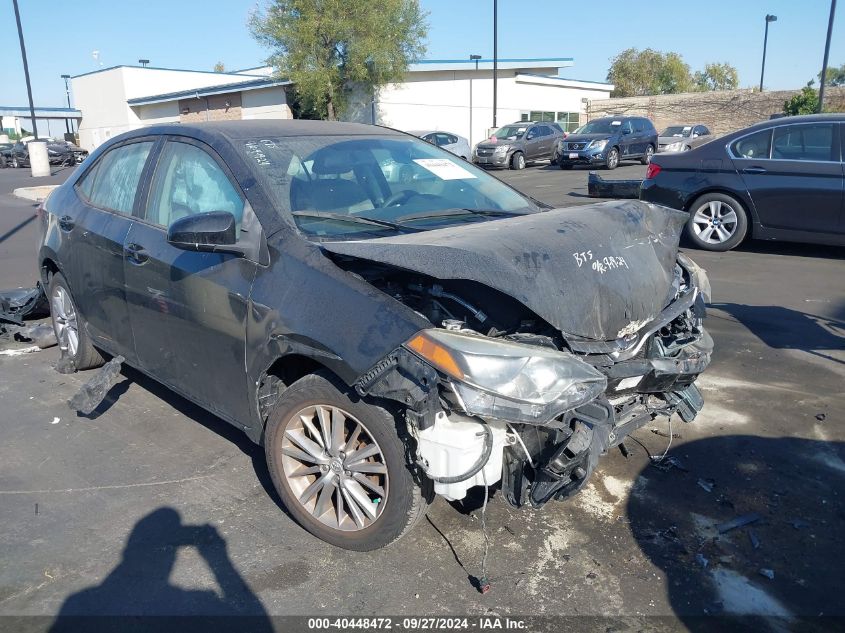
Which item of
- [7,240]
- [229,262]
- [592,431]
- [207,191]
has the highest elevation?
[207,191]

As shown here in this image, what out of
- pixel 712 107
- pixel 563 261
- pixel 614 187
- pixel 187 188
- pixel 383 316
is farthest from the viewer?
pixel 712 107

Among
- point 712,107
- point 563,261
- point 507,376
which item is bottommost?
point 507,376

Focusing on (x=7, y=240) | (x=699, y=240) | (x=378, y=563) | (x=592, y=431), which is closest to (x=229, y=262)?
(x=378, y=563)

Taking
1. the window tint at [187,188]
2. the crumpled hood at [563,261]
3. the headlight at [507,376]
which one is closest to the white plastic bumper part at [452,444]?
the headlight at [507,376]

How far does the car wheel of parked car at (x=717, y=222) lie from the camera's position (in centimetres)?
901

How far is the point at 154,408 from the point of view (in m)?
4.66

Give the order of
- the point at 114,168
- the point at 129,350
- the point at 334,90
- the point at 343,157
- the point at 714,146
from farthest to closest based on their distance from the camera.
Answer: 1. the point at 334,90
2. the point at 714,146
3. the point at 114,168
4. the point at 129,350
5. the point at 343,157

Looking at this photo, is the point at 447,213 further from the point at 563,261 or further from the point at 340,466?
the point at 340,466

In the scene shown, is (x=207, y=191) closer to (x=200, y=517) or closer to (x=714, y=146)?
(x=200, y=517)

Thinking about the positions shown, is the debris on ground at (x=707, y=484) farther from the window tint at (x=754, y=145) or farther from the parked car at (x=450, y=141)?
the parked car at (x=450, y=141)

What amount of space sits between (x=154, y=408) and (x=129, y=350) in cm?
60

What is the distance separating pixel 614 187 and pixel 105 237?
896 centimetres

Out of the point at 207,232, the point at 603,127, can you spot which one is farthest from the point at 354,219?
the point at 603,127

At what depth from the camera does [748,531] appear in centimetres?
320
